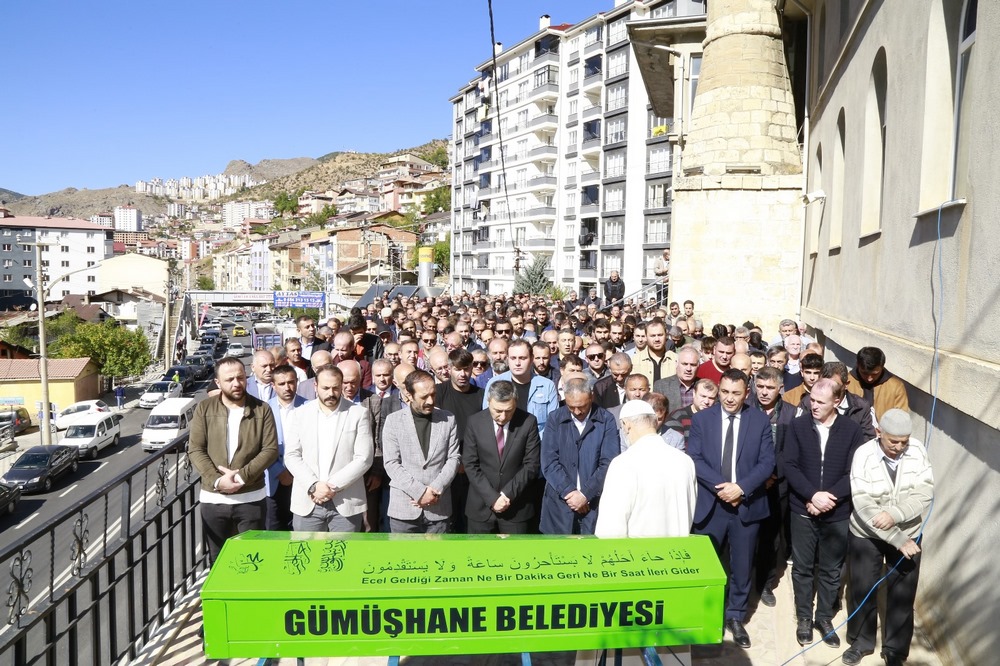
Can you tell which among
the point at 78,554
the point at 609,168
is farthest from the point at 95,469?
the point at 609,168

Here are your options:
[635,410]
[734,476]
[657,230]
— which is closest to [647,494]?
[635,410]

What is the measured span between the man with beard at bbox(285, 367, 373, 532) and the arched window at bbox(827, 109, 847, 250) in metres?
8.63

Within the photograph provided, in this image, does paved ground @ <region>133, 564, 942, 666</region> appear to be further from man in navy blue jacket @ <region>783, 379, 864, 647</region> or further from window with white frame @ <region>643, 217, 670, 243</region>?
window with white frame @ <region>643, 217, 670, 243</region>

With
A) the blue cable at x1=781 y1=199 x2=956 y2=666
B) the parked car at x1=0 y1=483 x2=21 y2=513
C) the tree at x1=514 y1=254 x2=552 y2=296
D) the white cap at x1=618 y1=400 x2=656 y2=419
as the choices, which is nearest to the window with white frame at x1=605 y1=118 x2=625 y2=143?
the tree at x1=514 y1=254 x2=552 y2=296

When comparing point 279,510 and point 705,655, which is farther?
point 279,510

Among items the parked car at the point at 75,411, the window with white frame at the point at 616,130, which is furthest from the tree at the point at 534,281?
the parked car at the point at 75,411

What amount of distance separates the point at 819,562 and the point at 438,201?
380 feet

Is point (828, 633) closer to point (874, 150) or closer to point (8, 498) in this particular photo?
point (874, 150)

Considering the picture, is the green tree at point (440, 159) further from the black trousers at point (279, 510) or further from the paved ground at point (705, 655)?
the paved ground at point (705, 655)

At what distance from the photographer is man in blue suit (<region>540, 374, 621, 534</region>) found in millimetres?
5438

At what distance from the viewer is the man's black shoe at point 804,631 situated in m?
5.37

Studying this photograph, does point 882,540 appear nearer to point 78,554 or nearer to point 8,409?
point 78,554

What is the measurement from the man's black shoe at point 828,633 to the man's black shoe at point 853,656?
0.27 m

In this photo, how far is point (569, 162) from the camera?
61.6 metres
